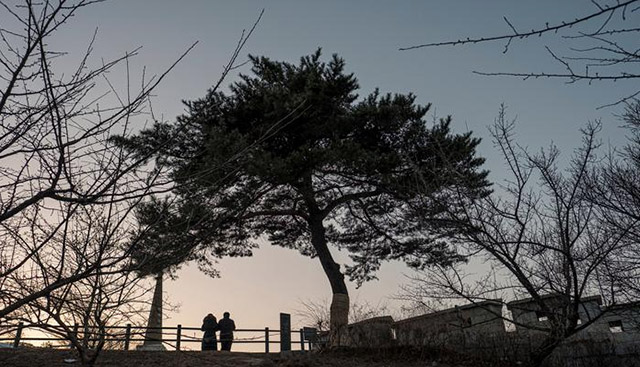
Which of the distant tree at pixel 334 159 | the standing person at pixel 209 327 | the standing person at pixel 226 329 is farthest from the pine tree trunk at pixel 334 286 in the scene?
the standing person at pixel 209 327

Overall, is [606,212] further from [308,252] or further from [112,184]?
[112,184]

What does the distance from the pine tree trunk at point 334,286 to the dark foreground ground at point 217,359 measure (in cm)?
108

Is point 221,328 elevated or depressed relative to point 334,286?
depressed

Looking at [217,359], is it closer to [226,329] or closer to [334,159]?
[226,329]

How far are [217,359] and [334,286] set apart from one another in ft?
14.2

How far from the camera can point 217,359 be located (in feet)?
33.0

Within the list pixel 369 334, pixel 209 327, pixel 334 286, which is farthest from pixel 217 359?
pixel 334 286

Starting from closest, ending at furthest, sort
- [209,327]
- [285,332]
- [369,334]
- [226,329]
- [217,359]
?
[217,359]
[285,332]
[369,334]
[226,329]
[209,327]

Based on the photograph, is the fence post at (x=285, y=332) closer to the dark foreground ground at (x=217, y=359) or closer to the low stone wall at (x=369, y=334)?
the dark foreground ground at (x=217, y=359)

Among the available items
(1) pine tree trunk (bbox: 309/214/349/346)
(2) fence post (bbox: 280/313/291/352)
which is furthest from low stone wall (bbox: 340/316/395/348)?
(2) fence post (bbox: 280/313/291/352)

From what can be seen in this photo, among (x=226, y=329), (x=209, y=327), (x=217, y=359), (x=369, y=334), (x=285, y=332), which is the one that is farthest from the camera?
(x=209, y=327)

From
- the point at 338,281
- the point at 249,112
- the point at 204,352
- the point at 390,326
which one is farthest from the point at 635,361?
the point at 249,112

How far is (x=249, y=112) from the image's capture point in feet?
43.7

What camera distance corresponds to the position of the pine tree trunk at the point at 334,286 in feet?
40.8
